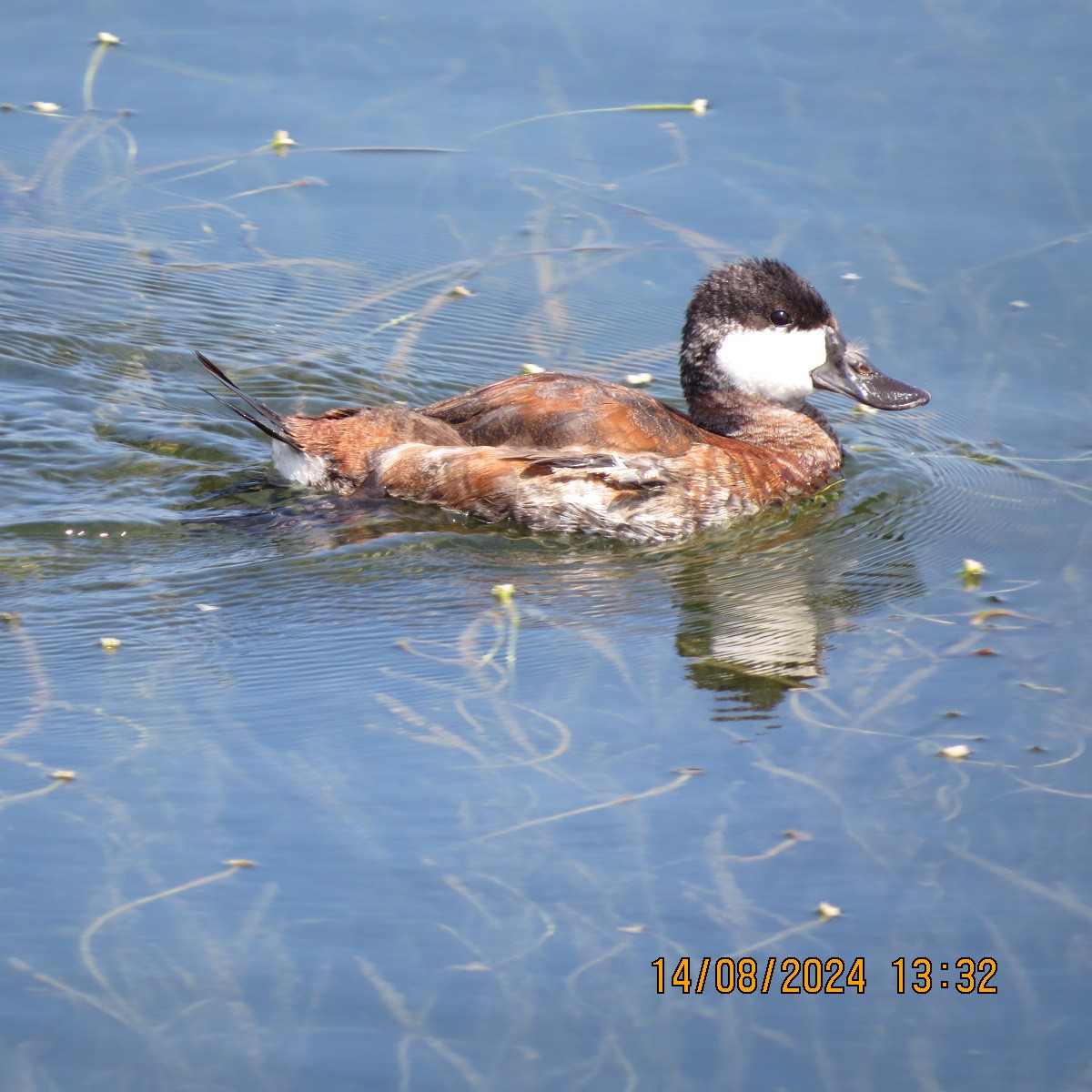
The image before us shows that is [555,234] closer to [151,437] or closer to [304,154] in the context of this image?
[304,154]

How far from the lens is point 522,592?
18.9ft

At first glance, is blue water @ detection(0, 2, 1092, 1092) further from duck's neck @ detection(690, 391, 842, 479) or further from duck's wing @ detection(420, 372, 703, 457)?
duck's wing @ detection(420, 372, 703, 457)

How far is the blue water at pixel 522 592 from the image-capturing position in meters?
3.73

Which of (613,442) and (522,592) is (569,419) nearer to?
(613,442)

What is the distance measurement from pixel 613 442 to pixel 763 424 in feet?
2.71

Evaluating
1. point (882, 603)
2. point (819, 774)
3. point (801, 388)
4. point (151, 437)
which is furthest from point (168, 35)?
point (819, 774)

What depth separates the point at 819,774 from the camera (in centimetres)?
454

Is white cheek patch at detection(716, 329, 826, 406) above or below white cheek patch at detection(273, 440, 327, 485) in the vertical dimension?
above

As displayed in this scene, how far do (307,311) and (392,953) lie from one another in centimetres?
445

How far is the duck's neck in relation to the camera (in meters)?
6.79

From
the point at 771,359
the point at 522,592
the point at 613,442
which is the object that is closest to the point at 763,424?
the point at 771,359


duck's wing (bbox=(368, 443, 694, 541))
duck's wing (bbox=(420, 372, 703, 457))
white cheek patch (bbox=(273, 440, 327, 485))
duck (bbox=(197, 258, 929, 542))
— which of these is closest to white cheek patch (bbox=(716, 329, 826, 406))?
duck (bbox=(197, 258, 929, 542))

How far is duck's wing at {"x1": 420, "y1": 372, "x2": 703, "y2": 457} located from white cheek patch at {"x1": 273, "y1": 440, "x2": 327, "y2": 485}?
1.85 feet

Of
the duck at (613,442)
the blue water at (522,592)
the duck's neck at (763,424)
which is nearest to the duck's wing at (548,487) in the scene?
the duck at (613,442)
